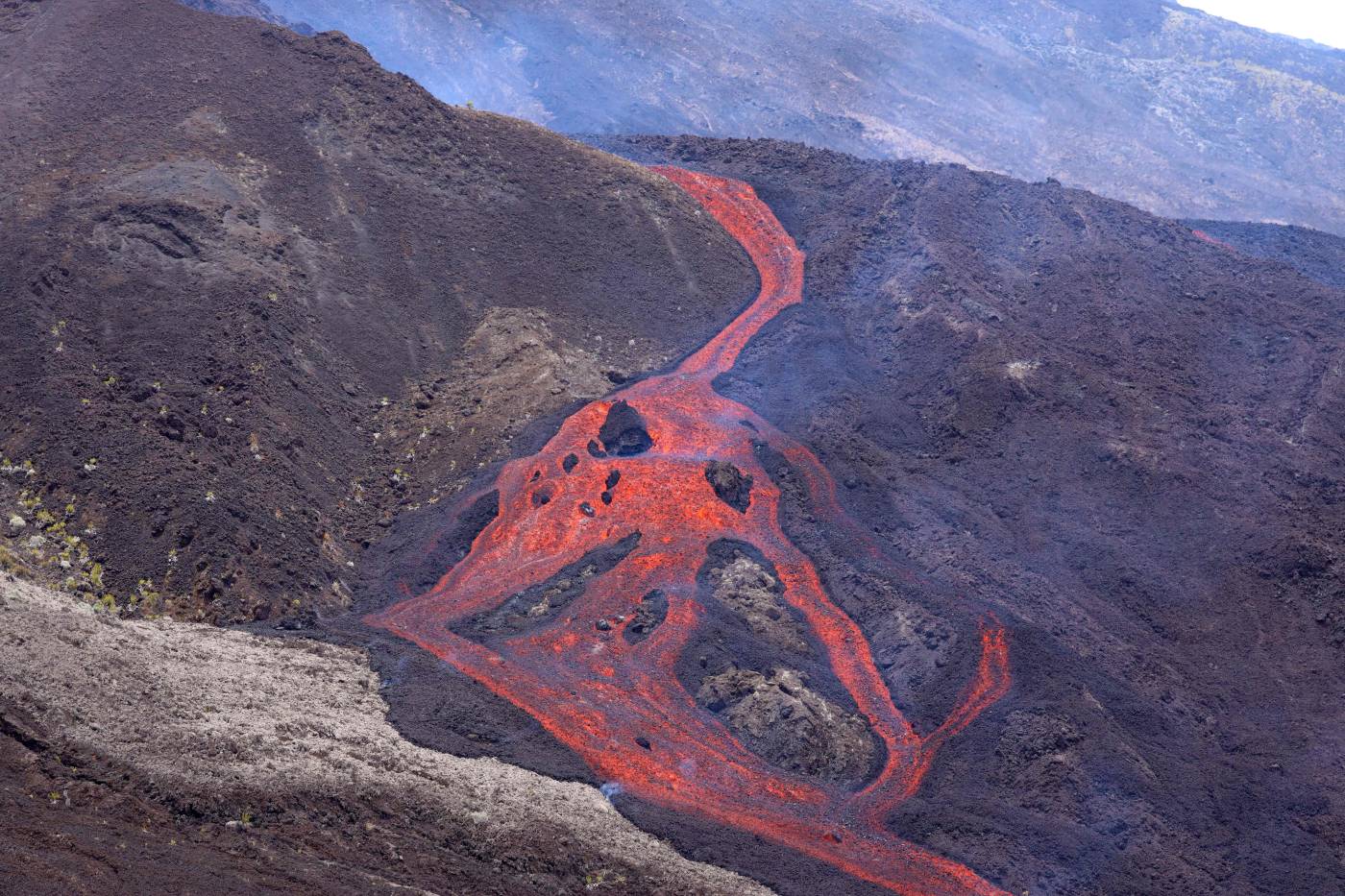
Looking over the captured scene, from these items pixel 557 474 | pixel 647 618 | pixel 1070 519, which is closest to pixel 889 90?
pixel 1070 519

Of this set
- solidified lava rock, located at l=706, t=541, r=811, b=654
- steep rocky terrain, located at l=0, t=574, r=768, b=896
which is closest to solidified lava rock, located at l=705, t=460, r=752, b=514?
solidified lava rock, located at l=706, t=541, r=811, b=654

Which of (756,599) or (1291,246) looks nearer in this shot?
(756,599)

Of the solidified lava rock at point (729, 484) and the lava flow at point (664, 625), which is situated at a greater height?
the solidified lava rock at point (729, 484)

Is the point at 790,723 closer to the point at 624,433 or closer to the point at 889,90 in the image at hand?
the point at 624,433

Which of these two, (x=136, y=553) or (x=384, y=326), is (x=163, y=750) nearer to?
(x=136, y=553)

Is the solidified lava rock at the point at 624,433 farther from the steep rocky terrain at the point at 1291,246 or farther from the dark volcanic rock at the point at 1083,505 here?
the steep rocky terrain at the point at 1291,246

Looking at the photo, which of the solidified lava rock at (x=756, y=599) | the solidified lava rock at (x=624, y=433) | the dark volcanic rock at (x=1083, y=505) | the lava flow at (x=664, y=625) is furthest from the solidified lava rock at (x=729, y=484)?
the solidified lava rock at (x=624, y=433)
